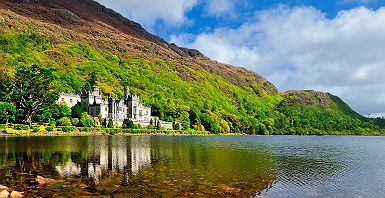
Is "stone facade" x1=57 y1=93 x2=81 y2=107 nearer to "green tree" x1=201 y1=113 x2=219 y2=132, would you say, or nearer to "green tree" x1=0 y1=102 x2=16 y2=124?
"green tree" x1=0 y1=102 x2=16 y2=124

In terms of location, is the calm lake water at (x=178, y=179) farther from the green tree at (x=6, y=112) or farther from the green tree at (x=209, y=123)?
the green tree at (x=209, y=123)

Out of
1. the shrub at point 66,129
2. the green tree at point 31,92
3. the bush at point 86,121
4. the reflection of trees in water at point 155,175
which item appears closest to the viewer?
the reflection of trees in water at point 155,175

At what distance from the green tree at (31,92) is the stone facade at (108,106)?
2302cm

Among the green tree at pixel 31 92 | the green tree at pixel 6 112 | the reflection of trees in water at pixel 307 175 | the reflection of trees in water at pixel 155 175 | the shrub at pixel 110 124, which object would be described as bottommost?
the reflection of trees in water at pixel 307 175

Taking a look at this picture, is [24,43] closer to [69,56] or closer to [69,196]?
[69,56]

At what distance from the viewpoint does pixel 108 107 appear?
362 ft

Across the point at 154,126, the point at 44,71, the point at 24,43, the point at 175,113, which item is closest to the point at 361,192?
the point at 44,71

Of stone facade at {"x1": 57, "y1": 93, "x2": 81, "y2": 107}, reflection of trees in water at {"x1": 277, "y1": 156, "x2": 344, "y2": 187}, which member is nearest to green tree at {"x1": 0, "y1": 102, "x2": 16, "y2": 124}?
stone facade at {"x1": 57, "y1": 93, "x2": 81, "y2": 107}

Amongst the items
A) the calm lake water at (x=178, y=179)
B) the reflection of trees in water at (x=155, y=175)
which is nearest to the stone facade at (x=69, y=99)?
the reflection of trees in water at (x=155, y=175)

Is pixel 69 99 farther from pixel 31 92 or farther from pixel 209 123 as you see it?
pixel 209 123

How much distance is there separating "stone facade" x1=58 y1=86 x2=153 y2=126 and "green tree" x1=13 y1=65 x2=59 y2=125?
2302 cm

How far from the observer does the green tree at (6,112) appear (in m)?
66.6

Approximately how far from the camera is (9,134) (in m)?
59.8

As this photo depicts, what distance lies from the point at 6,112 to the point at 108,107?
1713 inches
